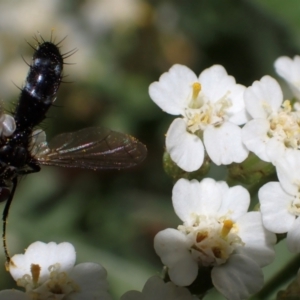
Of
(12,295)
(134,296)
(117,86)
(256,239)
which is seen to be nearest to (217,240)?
(256,239)

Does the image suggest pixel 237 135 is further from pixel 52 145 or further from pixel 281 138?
pixel 52 145

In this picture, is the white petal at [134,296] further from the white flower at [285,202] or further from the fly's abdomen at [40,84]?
the fly's abdomen at [40,84]

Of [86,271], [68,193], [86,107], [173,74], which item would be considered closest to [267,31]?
[86,107]

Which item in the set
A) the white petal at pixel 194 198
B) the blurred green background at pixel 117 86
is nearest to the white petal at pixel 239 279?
the white petal at pixel 194 198

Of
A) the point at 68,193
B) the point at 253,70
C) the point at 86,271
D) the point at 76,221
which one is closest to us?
the point at 86,271

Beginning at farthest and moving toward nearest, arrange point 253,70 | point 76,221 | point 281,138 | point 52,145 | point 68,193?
point 253,70 < point 68,193 < point 76,221 < point 52,145 < point 281,138

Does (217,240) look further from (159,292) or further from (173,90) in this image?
(173,90)
